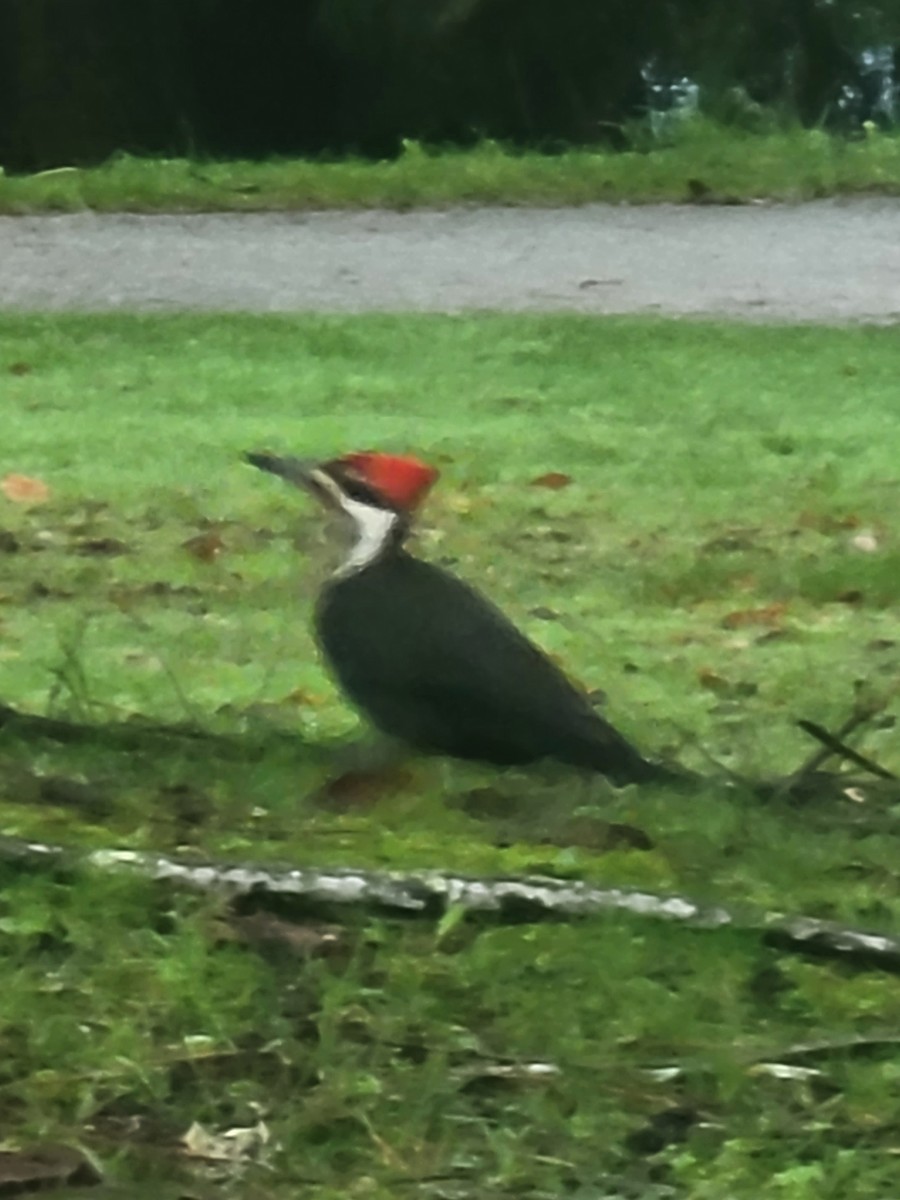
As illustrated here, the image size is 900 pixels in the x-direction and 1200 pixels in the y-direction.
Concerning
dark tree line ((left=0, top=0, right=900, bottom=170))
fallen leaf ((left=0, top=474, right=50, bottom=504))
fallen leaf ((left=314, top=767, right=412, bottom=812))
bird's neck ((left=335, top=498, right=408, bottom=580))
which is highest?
dark tree line ((left=0, top=0, right=900, bottom=170))

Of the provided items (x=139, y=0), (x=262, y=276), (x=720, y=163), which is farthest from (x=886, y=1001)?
(x=139, y=0)

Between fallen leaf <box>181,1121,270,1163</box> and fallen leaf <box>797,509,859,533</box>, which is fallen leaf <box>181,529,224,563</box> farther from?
fallen leaf <box>181,1121,270,1163</box>

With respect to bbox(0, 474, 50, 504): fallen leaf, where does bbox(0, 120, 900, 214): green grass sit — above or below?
above

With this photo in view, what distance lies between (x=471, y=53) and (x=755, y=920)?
4267 millimetres

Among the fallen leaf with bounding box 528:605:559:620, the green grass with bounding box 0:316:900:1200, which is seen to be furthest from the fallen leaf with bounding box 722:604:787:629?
the fallen leaf with bounding box 528:605:559:620

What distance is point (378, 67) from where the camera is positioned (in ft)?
17.5

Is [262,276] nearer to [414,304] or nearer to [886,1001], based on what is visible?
[414,304]

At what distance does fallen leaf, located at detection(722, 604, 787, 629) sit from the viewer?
2.48 metres

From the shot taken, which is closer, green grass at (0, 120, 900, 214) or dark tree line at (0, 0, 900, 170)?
green grass at (0, 120, 900, 214)

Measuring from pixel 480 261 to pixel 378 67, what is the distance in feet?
3.66

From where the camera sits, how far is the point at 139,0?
215 inches

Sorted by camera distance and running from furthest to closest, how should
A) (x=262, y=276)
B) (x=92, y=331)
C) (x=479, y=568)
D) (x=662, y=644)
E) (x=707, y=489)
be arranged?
(x=262, y=276) < (x=92, y=331) < (x=707, y=489) < (x=479, y=568) < (x=662, y=644)

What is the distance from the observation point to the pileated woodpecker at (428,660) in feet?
5.14

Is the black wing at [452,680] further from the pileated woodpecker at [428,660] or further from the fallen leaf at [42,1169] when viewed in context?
the fallen leaf at [42,1169]
